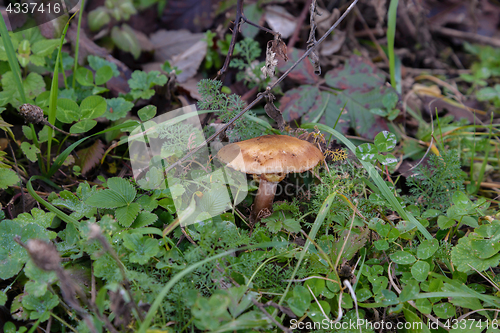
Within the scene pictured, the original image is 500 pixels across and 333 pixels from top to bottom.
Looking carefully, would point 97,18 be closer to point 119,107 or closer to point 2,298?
point 119,107

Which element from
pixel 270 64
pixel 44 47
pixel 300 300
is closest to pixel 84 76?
pixel 44 47

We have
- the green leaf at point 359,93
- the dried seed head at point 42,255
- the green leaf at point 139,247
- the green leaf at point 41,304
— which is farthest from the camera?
the green leaf at point 359,93

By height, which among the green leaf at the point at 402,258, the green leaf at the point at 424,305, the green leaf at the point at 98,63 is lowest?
the green leaf at the point at 424,305

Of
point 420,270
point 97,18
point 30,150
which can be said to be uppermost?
point 97,18

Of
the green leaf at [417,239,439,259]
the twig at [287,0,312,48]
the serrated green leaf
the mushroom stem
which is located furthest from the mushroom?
the twig at [287,0,312,48]

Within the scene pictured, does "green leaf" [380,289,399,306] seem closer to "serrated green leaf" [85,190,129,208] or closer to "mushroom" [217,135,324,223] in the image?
"mushroom" [217,135,324,223]

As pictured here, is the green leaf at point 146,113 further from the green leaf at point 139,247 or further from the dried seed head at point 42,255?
the dried seed head at point 42,255

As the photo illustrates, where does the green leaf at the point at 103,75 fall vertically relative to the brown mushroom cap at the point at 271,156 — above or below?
above

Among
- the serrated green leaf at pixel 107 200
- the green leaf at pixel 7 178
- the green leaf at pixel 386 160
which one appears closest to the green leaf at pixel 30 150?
the green leaf at pixel 7 178
